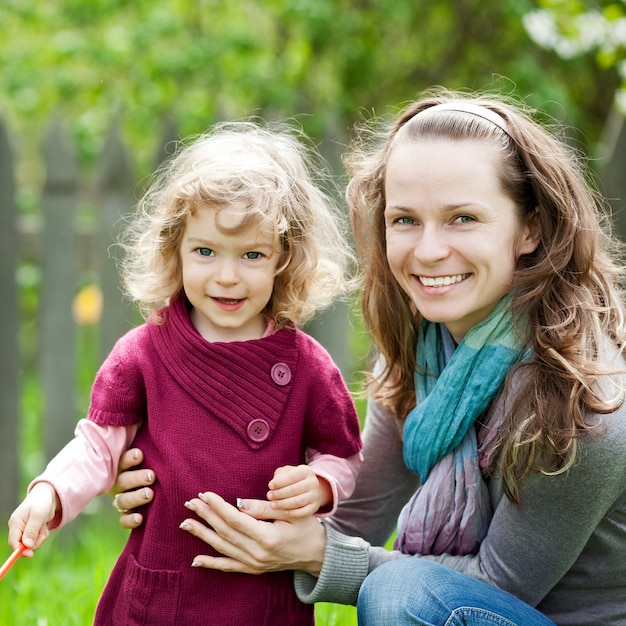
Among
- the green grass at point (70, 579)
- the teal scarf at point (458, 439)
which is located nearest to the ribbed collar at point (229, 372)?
the teal scarf at point (458, 439)

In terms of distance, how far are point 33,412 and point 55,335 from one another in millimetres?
1931

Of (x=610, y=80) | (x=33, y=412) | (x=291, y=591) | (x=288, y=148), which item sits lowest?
(x=33, y=412)

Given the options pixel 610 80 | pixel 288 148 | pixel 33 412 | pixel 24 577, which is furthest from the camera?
pixel 610 80

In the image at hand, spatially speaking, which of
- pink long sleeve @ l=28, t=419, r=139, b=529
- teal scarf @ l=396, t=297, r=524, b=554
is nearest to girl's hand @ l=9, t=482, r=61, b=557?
pink long sleeve @ l=28, t=419, r=139, b=529

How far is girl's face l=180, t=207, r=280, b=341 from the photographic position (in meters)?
2.12

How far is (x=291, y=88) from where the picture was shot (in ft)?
19.8

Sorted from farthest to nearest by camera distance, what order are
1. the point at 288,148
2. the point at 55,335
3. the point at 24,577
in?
the point at 55,335, the point at 24,577, the point at 288,148

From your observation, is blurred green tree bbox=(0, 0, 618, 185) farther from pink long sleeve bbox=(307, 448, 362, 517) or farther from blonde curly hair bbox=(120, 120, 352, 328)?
pink long sleeve bbox=(307, 448, 362, 517)

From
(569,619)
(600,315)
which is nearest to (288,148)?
(600,315)

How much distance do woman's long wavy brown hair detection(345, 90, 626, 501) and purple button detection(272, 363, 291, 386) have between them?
0.42 meters

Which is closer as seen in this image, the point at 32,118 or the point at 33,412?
the point at 33,412

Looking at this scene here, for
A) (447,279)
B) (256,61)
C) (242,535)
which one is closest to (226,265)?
(447,279)

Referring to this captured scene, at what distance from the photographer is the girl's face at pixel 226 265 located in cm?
212

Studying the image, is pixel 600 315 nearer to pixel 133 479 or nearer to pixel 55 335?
pixel 133 479
